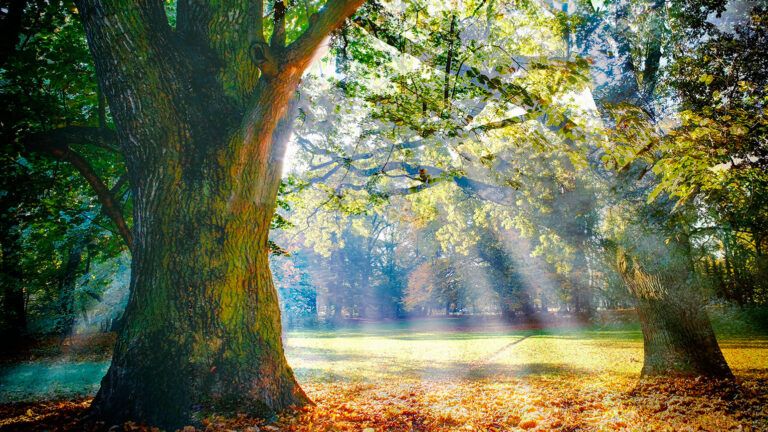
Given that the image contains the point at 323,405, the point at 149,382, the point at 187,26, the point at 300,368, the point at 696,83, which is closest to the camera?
the point at 149,382

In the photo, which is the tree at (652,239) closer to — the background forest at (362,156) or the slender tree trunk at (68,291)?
the background forest at (362,156)

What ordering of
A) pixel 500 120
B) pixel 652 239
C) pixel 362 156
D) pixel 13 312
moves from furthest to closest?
pixel 13 312
pixel 362 156
pixel 652 239
pixel 500 120

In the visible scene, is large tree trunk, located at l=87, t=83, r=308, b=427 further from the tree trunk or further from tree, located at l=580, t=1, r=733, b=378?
the tree trunk

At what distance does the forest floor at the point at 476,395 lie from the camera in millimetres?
4590

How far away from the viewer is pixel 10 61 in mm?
5480

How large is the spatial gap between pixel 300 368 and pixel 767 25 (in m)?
11.5

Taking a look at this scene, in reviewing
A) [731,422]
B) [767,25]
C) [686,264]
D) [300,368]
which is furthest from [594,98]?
[300,368]

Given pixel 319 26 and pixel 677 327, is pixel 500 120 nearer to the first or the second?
pixel 319 26

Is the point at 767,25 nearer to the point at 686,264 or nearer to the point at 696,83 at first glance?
the point at 696,83

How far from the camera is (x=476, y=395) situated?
6816mm

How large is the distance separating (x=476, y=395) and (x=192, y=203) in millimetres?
5476

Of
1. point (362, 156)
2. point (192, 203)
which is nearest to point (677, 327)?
point (362, 156)

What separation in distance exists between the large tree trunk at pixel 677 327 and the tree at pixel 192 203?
20.9 ft

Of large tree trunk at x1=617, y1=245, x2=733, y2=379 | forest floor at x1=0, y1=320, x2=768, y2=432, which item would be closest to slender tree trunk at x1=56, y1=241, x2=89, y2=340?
forest floor at x1=0, y1=320, x2=768, y2=432
